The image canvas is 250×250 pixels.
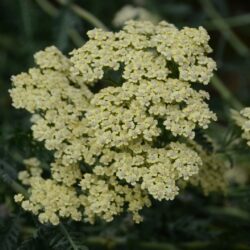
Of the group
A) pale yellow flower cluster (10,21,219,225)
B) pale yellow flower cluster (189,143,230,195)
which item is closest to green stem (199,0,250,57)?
pale yellow flower cluster (189,143,230,195)

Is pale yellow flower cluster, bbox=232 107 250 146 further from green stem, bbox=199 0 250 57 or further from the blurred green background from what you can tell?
green stem, bbox=199 0 250 57

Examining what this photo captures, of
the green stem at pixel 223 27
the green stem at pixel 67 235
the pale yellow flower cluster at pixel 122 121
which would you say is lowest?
the green stem at pixel 67 235

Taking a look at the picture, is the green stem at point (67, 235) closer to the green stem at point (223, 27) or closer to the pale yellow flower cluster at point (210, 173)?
the pale yellow flower cluster at point (210, 173)

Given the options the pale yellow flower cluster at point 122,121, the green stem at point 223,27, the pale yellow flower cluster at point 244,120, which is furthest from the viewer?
the green stem at point 223,27

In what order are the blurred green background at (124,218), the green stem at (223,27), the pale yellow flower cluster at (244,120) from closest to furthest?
the pale yellow flower cluster at (244,120), the blurred green background at (124,218), the green stem at (223,27)

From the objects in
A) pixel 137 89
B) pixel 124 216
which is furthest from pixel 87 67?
pixel 124 216

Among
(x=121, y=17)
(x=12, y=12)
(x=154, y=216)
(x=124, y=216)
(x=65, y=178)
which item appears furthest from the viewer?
(x=12, y=12)

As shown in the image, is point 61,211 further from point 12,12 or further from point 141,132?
point 12,12

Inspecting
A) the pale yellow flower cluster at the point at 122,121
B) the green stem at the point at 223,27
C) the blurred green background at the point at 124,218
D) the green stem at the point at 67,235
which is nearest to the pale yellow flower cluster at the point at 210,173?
the blurred green background at the point at 124,218
